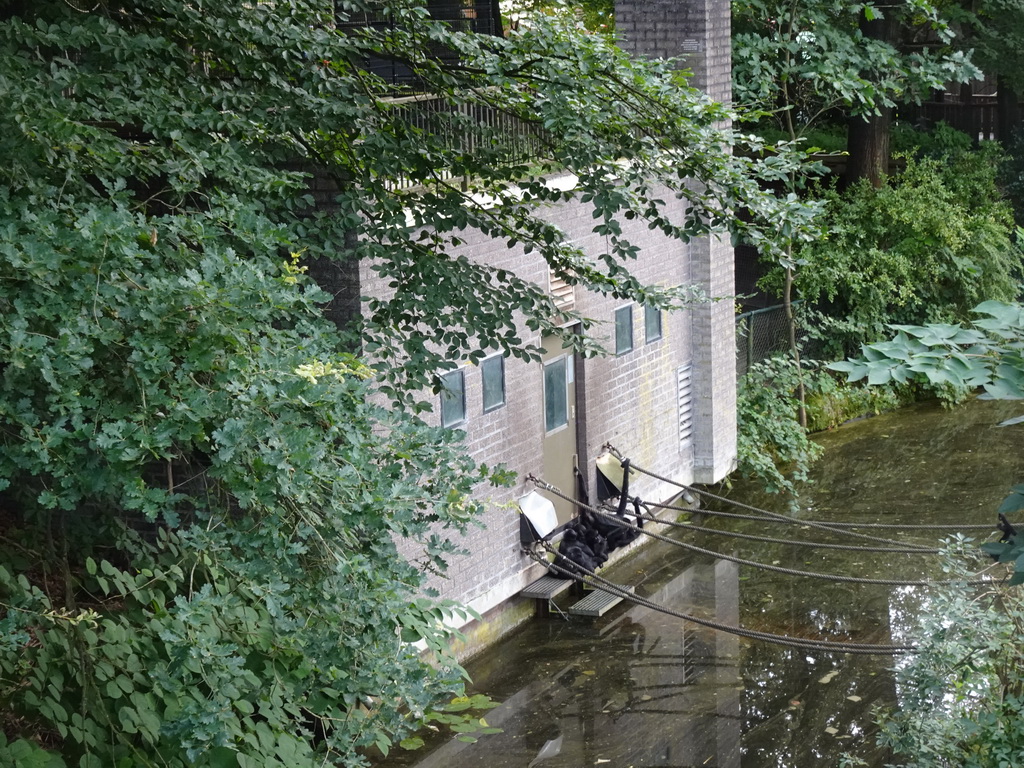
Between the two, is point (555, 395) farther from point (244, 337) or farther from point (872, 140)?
point (872, 140)

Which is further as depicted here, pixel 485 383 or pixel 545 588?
pixel 545 588

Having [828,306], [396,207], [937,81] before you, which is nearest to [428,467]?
[396,207]

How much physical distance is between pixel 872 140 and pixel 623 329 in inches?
349

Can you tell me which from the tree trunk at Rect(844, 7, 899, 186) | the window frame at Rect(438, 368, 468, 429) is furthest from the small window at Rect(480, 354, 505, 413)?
the tree trunk at Rect(844, 7, 899, 186)

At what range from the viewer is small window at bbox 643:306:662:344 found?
12953 mm

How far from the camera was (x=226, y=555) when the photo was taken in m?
4.57

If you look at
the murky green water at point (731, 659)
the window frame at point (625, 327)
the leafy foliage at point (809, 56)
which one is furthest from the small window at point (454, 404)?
the leafy foliage at point (809, 56)

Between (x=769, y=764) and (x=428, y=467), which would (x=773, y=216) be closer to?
(x=428, y=467)

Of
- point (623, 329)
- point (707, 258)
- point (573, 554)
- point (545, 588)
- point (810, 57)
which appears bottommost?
point (545, 588)

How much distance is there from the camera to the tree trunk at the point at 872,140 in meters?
19.3

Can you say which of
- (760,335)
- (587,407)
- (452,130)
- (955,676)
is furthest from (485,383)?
(760,335)

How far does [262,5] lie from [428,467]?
338cm

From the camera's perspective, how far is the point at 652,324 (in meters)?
13.1

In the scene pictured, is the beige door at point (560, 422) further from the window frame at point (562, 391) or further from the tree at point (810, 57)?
the tree at point (810, 57)
